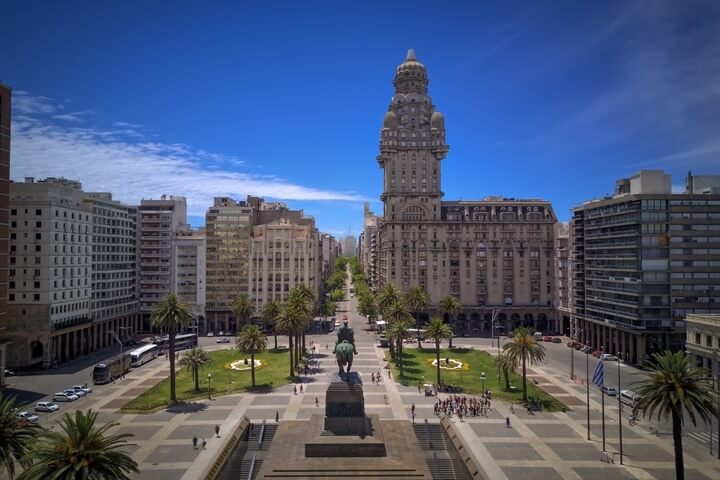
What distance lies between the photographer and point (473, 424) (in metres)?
64.1

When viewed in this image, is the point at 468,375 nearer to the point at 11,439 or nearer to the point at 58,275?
the point at 11,439

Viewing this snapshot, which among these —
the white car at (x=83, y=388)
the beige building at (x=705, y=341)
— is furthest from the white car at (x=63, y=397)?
the beige building at (x=705, y=341)

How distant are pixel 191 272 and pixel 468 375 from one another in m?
89.4

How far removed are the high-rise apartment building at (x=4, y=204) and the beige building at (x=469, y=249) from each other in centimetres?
9432

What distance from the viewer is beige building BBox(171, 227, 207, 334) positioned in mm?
143875

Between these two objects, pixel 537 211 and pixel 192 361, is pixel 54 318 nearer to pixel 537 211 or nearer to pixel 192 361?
pixel 192 361

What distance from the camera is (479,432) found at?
61.1 m

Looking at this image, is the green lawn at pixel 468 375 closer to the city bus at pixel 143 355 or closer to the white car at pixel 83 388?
the white car at pixel 83 388

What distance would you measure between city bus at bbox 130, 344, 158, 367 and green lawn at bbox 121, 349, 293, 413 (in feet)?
6.78

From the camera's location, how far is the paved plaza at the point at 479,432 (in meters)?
49.9

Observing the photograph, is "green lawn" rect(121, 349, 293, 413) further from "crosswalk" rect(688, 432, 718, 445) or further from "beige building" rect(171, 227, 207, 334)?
"crosswalk" rect(688, 432, 718, 445)

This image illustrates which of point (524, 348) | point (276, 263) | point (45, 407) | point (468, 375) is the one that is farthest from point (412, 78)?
point (45, 407)

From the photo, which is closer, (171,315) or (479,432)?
(479,432)

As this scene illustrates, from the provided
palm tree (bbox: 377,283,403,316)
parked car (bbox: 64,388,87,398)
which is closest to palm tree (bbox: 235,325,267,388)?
parked car (bbox: 64,388,87,398)
